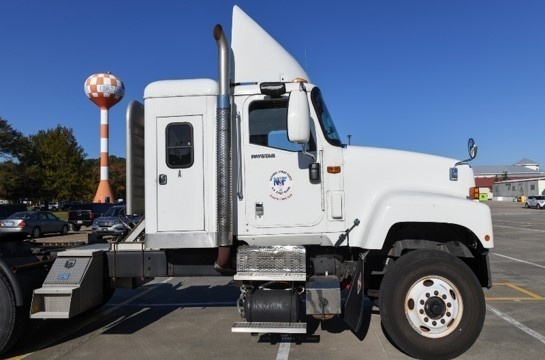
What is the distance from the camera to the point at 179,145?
17.7ft

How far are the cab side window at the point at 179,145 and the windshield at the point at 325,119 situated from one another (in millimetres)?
1471

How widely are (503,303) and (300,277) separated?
414cm

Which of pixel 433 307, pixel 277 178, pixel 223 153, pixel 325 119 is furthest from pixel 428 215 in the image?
pixel 223 153

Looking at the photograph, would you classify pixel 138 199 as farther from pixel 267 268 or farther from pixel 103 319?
pixel 103 319

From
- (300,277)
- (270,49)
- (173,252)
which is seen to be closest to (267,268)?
(300,277)

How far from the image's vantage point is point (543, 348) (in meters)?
5.30

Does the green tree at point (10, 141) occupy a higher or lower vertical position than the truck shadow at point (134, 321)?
higher

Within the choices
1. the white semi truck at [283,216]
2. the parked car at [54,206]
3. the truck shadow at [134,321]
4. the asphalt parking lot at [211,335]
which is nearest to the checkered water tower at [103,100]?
the parked car at [54,206]

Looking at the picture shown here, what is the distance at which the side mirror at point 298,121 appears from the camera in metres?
4.77

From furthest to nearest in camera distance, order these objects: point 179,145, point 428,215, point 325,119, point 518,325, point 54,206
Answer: point 54,206 < point 518,325 < point 325,119 < point 179,145 < point 428,215

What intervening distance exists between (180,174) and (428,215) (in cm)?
280

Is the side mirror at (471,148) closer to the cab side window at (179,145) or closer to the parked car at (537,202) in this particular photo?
the cab side window at (179,145)

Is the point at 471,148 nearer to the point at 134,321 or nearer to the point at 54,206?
the point at 134,321

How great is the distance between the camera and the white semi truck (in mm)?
5062
